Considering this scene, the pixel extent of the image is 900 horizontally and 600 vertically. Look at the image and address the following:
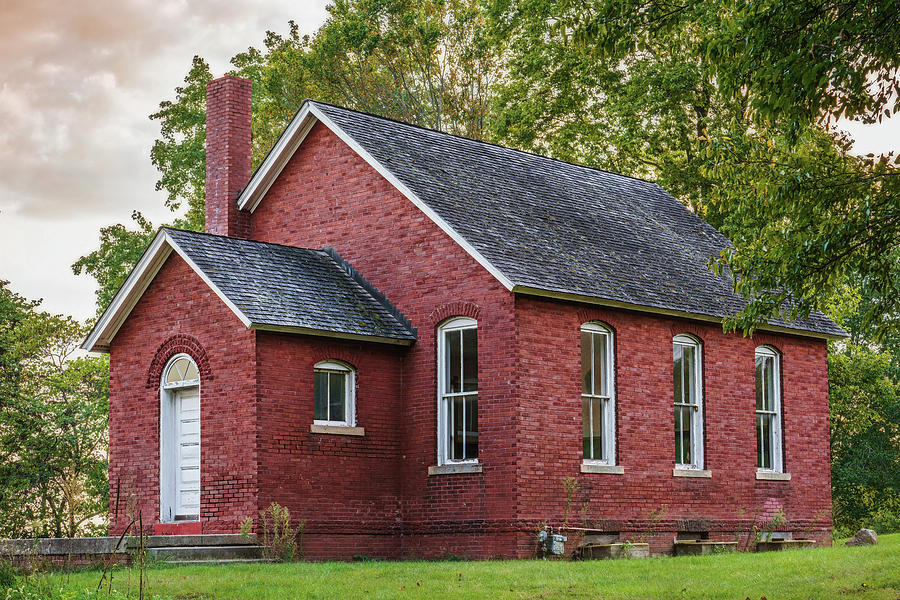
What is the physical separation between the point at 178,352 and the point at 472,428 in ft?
16.6

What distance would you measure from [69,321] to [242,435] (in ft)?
59.7

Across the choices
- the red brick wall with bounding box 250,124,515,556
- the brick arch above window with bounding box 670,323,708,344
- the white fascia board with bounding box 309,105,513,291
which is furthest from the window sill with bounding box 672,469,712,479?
the white fascia board with bounding box 309,105,513,291

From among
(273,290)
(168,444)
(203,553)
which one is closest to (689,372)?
(273,290)

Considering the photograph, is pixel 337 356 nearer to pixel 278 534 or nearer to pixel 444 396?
pixel 444 396

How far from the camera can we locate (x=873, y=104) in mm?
15047

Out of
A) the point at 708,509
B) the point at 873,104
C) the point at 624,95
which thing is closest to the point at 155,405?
the point at 708,509

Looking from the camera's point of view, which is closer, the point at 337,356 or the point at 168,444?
the point at 337,356

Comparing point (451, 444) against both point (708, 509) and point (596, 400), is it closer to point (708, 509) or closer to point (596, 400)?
point (596, 400)

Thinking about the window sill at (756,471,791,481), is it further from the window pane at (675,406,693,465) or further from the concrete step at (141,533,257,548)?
the concrete step at (141,533,257,548)

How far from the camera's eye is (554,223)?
23094 mm

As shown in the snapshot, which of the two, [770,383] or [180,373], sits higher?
[180,373]

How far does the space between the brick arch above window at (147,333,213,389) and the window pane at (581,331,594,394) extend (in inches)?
243

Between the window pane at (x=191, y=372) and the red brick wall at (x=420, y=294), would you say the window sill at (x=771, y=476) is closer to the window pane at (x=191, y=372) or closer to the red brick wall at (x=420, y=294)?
the red brick wall at (x=420, y=294)

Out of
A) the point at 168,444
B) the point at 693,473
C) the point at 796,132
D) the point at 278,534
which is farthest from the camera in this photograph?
the point at 693,473
